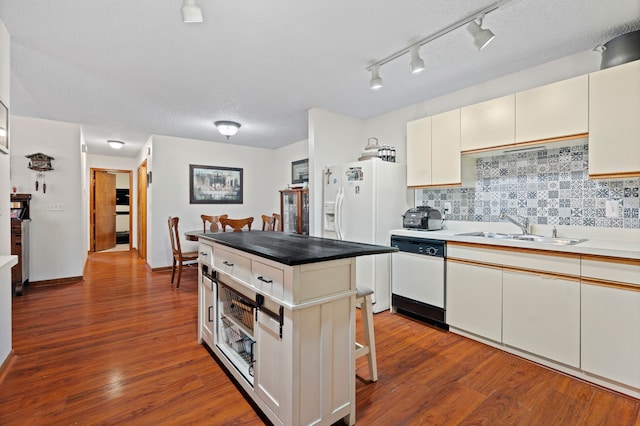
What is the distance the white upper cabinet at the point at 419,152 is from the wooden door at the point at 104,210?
7.25m

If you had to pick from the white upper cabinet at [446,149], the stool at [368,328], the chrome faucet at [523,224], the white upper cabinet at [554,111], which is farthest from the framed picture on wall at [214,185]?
the white upper cabinet at [554,111]

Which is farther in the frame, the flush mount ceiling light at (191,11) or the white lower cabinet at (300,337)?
the flush mount ceiling light at (191,11)

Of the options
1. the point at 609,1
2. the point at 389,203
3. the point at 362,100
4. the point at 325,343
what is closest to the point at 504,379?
the point at 325,343

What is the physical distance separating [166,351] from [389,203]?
252 cm

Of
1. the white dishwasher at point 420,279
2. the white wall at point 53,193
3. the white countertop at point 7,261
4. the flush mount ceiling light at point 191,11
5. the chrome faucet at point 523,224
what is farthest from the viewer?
the white wall at point 53,193

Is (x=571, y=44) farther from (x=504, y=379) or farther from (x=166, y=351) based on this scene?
(x=166, y=351)

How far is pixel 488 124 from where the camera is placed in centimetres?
260

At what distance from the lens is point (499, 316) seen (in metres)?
2.35

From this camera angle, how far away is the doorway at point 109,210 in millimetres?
7004

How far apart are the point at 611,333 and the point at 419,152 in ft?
6.76

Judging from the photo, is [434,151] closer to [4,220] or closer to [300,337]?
[300,337]

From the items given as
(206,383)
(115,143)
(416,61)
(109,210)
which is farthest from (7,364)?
(109,210)

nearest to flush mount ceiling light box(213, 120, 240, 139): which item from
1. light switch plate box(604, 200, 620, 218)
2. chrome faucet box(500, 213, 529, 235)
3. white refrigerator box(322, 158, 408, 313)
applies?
white refrigerator box(322, 158, 408, 313)

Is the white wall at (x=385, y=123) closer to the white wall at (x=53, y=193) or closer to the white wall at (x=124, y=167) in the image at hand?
the white wall at (x=53, y=193)
